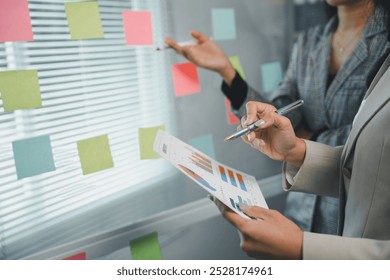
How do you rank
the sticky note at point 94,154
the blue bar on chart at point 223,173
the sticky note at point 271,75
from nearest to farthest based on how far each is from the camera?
the blue bar on chart at point 223,173 < the sticky note at point 94,154 < the sticky note at point 271,75

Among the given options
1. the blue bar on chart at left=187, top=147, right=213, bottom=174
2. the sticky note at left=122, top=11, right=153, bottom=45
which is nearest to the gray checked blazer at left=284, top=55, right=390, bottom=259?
the blue bar on chart at left=187, top=147, right=213, bottom=174

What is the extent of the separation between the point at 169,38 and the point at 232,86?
22 centimetres

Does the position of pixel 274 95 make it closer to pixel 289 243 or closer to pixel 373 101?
pixel 373 101

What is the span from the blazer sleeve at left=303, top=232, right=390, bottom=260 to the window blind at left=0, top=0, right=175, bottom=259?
563 mm

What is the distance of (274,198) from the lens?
56.1 inches

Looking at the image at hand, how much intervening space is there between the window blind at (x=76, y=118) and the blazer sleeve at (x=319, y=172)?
435 millimetres

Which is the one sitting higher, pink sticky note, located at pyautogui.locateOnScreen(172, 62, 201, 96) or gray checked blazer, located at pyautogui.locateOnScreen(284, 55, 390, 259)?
pink sticky note, located at pyautogui.locateOnScreen(172, 62, 201, 96)

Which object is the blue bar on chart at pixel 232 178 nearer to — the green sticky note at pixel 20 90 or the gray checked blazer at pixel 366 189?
the gray checked blazer at pixel 366 189

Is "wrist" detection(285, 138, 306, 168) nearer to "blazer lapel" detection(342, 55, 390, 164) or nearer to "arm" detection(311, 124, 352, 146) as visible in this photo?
"blazer lapel" detection(342, 55, 390, 164)

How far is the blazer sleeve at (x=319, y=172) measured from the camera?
2.71 feet

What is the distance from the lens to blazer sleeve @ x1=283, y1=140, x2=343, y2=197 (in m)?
0.83

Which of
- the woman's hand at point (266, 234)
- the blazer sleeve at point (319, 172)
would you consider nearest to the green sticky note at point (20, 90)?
the woman's hand at point (266, 234)
